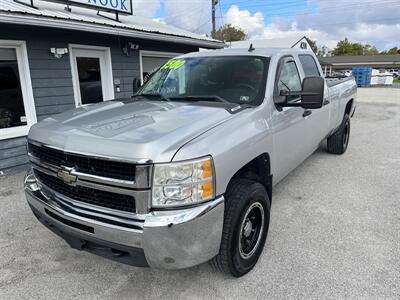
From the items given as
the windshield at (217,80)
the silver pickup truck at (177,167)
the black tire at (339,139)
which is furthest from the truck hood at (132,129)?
the black tire at (339,139)

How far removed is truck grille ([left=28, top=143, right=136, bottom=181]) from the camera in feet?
7.00

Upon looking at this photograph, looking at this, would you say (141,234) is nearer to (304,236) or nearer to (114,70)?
(304,236)

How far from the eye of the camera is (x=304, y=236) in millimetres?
3475

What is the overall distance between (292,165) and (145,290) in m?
2.26

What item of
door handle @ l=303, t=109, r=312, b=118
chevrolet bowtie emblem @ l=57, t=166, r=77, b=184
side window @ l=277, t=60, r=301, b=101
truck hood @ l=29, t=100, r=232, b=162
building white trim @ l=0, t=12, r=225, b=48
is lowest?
chevrolet bowtie emblem @ l=57, t=166, r=77, b=184

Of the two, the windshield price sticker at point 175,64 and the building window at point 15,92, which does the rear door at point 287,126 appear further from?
the building window at point 15,92

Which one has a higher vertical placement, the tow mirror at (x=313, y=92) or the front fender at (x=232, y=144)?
the tow mirror at (x=313, y=92)

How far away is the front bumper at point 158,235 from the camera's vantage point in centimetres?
210

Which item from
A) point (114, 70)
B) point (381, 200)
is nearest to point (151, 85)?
point (381, 200)

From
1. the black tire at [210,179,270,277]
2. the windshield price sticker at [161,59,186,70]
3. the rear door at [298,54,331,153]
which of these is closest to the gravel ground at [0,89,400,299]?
the black tire at [210,179,270,277]

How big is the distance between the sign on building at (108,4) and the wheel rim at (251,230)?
246 inches

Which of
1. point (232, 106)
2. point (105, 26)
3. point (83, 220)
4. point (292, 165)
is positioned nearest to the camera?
point (83, 220)

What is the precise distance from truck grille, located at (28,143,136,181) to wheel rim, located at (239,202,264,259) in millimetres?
1109

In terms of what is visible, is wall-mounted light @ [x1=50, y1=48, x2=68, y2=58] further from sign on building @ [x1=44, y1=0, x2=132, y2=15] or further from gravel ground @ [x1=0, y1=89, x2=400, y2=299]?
gravel ground @ [x1=0, y1=89, x2=400, y2=299]
